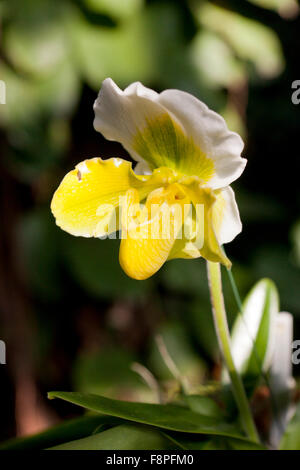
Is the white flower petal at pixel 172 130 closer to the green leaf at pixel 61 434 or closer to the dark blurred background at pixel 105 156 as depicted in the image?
the green leaf at pixel 61 434

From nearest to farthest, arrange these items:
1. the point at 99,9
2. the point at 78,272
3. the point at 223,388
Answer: the point at 223,388, the point at 99,9, the point at 78,272

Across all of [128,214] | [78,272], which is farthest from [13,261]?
[128,214]

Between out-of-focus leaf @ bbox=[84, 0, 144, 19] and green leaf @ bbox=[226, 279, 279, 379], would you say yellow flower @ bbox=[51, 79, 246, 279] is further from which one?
out-of-focus leaf @ bbox=[84, 0, 144, 19]

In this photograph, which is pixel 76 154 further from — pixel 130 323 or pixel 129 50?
pixel 130 323

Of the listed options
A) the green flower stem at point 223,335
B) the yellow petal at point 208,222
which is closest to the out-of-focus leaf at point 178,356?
the green flower stem at point 223,335

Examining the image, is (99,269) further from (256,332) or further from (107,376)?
(256,332)

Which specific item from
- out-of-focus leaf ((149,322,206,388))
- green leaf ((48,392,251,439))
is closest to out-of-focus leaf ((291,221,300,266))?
out-of-focus leaf ((149,322,206,388))

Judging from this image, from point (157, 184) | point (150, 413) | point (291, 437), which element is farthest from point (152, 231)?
point (291, 437)
